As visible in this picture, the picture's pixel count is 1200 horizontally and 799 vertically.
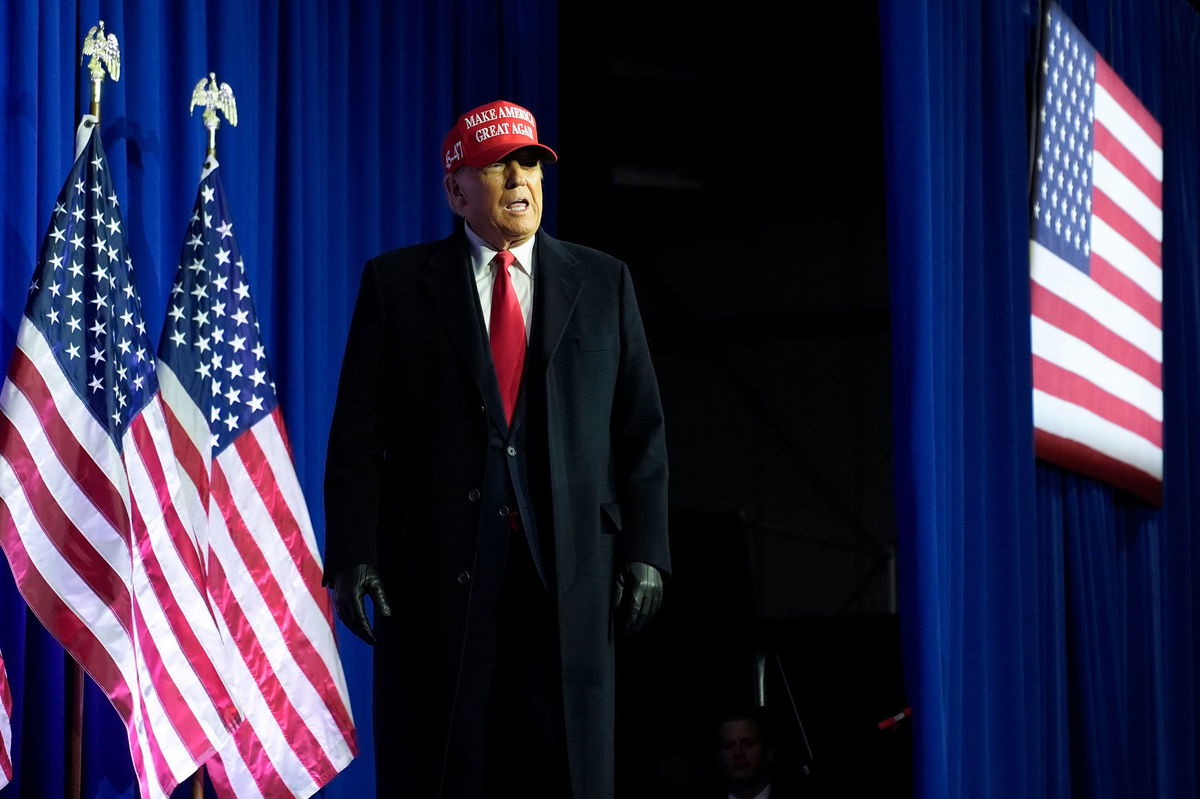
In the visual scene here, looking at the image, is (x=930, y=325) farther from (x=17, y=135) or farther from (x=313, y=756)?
(x=17, y=135)

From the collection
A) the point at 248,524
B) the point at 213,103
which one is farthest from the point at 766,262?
the point at 248,524

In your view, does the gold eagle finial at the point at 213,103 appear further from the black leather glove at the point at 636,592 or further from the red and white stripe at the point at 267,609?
the black leather glove at the point at 636,592

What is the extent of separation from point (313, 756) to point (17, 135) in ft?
4.98

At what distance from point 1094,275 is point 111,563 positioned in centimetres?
337

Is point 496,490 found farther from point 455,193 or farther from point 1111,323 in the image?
point 1111,323

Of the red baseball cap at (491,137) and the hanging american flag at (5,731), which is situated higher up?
the red baseball cap at (491,137)

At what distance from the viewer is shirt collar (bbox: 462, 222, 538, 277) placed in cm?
262

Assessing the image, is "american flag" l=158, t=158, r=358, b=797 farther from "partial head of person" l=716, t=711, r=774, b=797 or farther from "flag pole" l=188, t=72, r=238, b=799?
"partial head of person" l=716, t=711, r=774, b=797

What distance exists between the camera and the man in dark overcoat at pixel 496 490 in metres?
2.38

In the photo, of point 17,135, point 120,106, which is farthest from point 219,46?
point 17,135

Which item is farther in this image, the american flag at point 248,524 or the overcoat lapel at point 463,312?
the american flag at point 248,524

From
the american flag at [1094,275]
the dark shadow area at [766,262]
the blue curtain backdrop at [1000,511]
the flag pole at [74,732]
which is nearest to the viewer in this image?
the flag pole at [74,732]

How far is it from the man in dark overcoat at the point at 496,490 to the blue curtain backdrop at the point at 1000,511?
135 centimetres

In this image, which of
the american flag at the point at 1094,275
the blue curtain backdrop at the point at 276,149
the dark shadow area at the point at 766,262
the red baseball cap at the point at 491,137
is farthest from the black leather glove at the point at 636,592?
the dark shadow area at the point at 766,262
